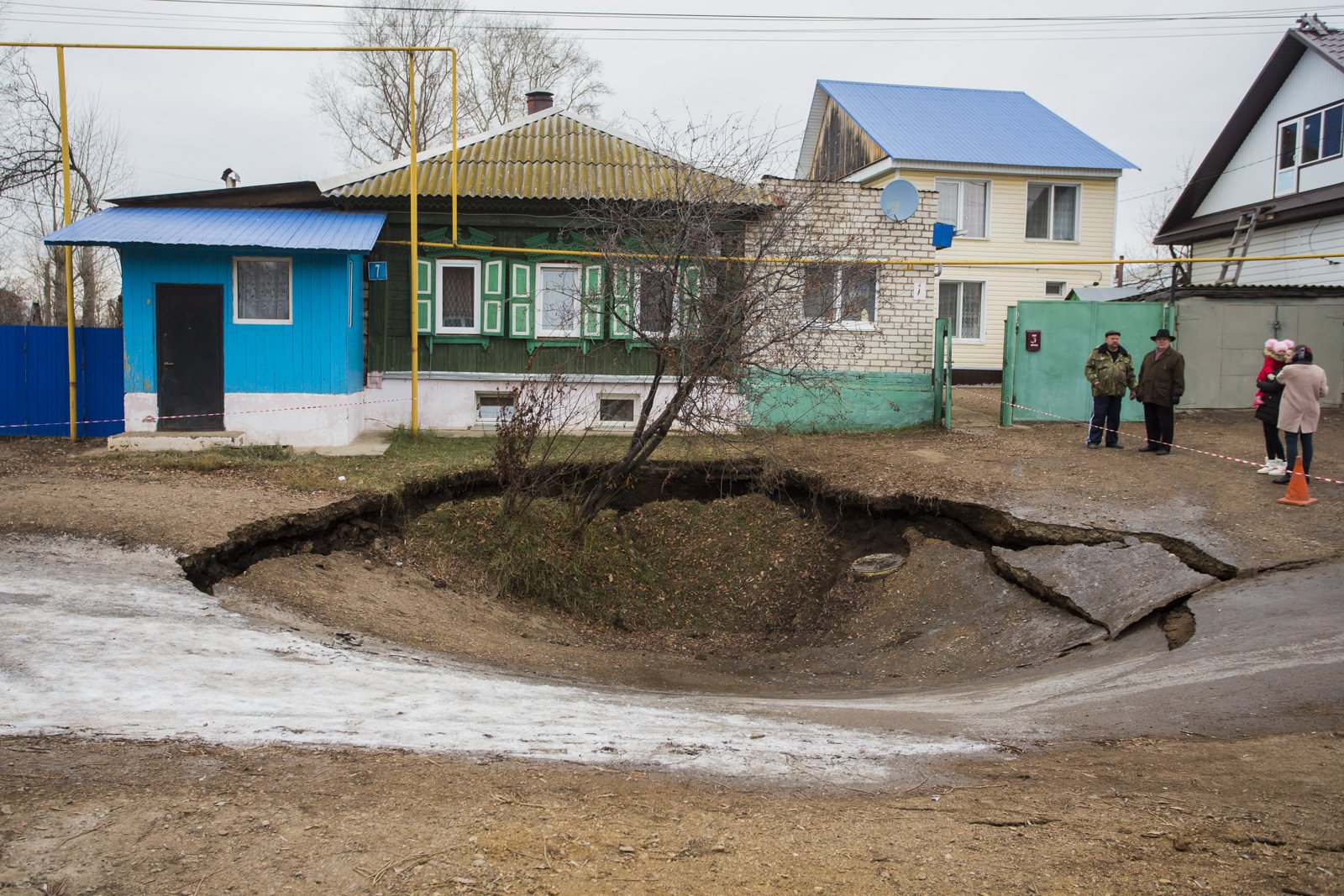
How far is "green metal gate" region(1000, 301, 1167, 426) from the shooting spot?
14.6 metres

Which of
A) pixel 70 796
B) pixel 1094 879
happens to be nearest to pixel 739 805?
pixel 1094 879

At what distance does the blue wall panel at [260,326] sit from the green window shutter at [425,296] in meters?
1.75

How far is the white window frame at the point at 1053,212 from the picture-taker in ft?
79.7

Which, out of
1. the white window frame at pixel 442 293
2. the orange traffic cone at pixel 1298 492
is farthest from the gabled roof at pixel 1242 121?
the white window frame at pixel 442 293

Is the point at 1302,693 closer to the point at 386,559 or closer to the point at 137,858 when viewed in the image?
the point at 137,858

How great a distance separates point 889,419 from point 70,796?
43.3 feet

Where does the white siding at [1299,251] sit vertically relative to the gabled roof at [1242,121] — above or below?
below

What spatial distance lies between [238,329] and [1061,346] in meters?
12.2

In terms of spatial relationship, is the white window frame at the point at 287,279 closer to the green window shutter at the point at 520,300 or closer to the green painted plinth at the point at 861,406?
the green window shutter at the point at 520,300

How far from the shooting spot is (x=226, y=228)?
12.8 m

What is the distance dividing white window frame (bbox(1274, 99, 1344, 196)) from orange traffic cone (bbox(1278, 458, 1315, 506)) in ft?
43.6

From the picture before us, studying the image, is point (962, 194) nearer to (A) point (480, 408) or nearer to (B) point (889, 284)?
(B) point (889, 284)

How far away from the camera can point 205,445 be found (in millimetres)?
12375

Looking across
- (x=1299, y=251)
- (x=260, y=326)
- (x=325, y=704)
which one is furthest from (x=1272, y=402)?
(x=260, y=326)
